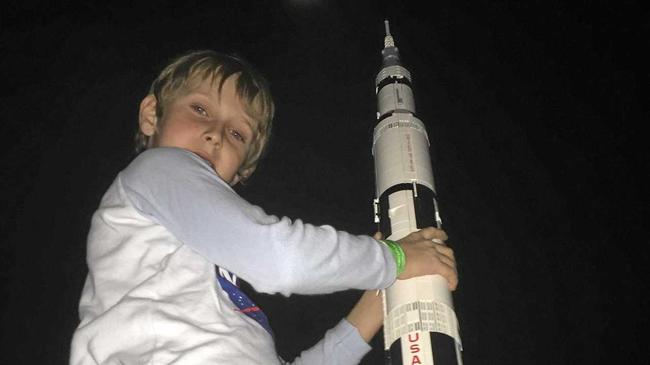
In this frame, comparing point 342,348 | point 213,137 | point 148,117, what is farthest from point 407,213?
point 148,117

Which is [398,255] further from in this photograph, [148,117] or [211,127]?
[148,117]

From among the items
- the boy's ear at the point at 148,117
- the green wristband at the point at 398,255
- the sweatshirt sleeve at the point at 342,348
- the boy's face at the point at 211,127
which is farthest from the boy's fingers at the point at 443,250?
the boy's ear at the point at 148,117

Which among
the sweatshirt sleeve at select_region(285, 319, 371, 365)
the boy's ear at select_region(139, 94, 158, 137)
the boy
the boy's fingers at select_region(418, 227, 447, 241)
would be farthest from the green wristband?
the boy's ear at select_region(139, 94, 158, 137)

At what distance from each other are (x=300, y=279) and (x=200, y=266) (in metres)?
0.21

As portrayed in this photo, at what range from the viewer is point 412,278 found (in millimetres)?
1401

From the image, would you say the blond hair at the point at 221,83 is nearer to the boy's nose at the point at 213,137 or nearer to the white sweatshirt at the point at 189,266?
the boy's nose at the point at 213,137

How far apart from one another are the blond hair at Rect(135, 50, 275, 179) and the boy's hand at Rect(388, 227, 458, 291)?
1.61ft

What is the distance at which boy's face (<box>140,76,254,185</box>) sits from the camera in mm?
1440

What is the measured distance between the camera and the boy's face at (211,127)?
144 cm

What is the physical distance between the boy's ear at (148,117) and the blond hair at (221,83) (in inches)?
0.8

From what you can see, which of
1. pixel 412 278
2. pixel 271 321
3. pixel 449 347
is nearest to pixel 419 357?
pixel 449 347

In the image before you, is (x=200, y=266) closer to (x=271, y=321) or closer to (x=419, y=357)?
(x=419, y=357)

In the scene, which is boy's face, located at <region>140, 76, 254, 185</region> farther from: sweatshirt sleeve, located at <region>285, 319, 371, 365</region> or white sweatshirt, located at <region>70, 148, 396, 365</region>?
sweatshirt sleeve, located at <region>285, 319, 371, 365</region>

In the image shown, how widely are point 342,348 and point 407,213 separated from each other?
42 centimetres
